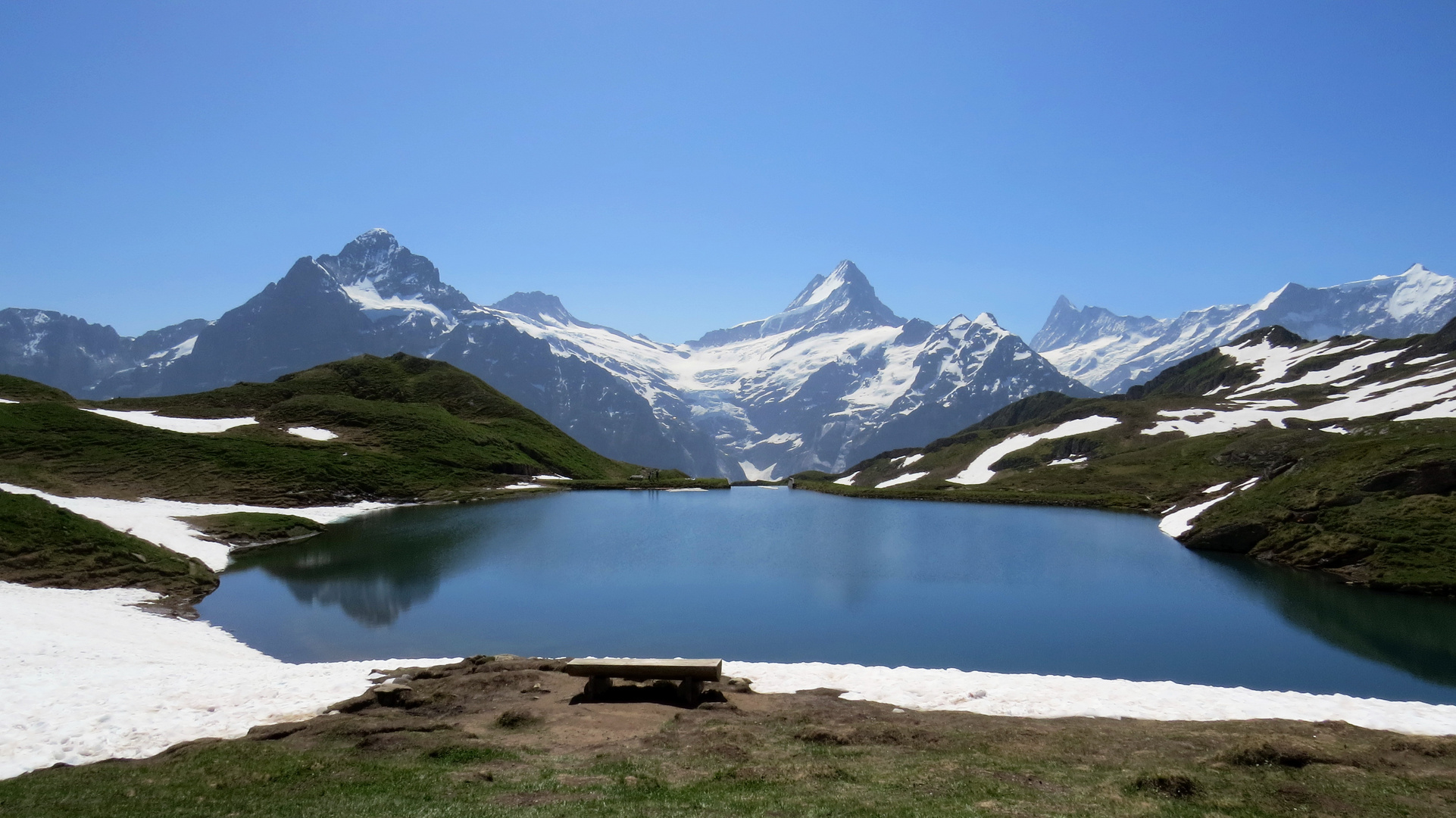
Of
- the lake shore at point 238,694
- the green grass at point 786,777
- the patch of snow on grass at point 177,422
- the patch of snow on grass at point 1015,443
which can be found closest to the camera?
the green grass at point 786,777

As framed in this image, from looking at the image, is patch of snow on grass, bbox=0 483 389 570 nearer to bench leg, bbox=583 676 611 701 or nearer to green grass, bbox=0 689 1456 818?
bench leg, bbox=583 676 611 701

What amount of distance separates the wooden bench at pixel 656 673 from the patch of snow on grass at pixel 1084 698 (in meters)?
3.49

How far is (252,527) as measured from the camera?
190 ft

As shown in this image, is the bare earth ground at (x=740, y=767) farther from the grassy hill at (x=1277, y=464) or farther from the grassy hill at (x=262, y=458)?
the grassy hill at (x=1277, y=464)

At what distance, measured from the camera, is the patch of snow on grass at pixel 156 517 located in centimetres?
4750

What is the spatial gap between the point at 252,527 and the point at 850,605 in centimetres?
4552

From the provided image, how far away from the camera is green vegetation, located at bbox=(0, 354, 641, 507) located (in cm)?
7300

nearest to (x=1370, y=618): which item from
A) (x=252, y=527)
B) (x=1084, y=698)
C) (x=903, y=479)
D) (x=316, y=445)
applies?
(x=1084, y=698)

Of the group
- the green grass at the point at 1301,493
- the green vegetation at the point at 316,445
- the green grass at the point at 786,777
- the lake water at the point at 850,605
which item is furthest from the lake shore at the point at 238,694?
the green vegetation at the point at 316,445

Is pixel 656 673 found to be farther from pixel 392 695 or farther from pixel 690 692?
pixel 392 695

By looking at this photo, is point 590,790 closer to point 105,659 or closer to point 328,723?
point 328,723

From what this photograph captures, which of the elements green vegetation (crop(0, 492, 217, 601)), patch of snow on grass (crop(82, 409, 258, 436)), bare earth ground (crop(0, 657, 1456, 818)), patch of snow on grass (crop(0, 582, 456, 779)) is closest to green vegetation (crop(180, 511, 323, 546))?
green vegetation (crop(0, 492, 217, 601))

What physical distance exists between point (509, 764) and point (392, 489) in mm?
78860

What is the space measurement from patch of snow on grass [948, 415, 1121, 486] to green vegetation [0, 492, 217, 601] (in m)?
113
